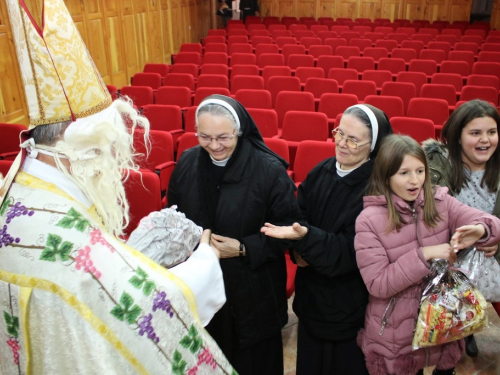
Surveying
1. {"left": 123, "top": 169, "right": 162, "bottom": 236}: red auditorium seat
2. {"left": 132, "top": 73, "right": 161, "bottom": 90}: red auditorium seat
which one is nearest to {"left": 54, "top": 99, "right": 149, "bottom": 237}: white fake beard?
{"left": 123, "top": 169, "right": 162, "bottom": 236}: red auditorium seat

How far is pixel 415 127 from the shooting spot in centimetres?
398

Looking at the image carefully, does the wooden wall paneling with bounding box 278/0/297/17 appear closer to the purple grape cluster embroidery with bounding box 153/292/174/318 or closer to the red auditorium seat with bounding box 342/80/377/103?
the red auditorium seat with bounding box 342/80/377/103

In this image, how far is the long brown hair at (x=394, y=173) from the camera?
1.54m

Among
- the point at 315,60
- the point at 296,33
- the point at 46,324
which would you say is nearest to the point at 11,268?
the point at 46,324

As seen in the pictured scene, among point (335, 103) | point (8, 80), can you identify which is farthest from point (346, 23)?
point (8, 80)

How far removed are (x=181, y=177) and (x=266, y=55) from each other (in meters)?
6.00

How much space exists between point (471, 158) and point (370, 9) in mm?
13218

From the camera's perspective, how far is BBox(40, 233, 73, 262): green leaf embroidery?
92 cm

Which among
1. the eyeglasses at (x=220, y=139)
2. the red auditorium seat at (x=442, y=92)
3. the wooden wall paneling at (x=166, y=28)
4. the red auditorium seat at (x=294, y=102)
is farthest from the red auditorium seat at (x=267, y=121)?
the wooden wall paneling at (x=166, y=28)

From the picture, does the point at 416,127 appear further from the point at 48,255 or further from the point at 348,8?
the point at 348,8

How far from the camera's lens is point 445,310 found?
1.49 m

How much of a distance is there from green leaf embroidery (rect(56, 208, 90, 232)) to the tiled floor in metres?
1.84

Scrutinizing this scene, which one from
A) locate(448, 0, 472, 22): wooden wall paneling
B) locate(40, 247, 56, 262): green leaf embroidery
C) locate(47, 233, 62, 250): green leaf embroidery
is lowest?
locate(40, 247, 56, 262): green leaf embroidery

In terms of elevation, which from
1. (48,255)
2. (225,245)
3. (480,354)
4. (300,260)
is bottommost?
(480,354)
